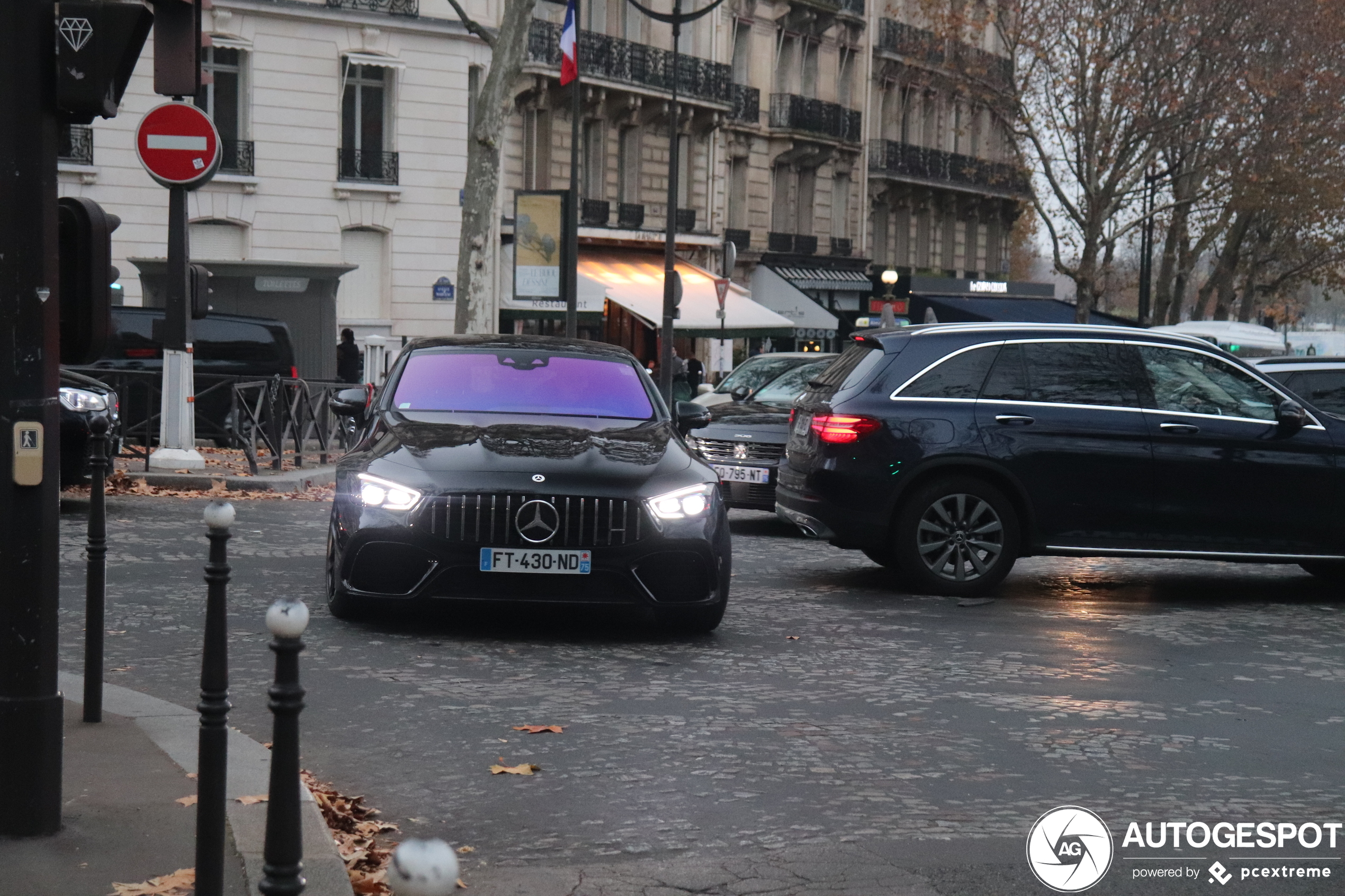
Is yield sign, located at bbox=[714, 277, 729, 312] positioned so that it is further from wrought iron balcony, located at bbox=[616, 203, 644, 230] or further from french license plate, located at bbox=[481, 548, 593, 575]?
french license plate, located at bbox=[481, 548, 593, 575]

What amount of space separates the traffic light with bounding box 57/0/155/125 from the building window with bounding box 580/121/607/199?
3780cm

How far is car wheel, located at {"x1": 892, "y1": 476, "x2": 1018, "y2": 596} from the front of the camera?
36.1 ft

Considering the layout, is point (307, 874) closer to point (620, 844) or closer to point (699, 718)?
point (620, 844)

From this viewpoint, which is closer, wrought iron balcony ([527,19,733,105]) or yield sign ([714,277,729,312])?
yield sign ([714,277,729,312])

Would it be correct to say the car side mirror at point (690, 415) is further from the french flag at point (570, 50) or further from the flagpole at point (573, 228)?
the french flag at point (570, 50)

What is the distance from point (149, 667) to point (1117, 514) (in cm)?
611

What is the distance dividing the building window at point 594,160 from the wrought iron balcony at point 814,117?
8.88m

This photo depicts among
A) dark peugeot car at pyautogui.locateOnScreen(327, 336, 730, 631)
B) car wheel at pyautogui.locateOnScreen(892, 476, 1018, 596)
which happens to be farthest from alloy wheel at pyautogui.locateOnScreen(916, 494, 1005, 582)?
dark peugeot car at pyautogui.locateOnScreen(327, 336, 730, 631)

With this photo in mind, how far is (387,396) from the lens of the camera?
987cm

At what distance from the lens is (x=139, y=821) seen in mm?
4832

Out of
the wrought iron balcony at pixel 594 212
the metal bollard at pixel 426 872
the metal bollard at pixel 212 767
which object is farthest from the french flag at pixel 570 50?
the metal bollard at pixel 426 872

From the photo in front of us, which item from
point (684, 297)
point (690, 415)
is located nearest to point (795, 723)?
point (690, 415)

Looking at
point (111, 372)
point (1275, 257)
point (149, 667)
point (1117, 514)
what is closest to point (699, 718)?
point (149, 667)

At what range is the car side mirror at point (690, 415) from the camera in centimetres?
1052
